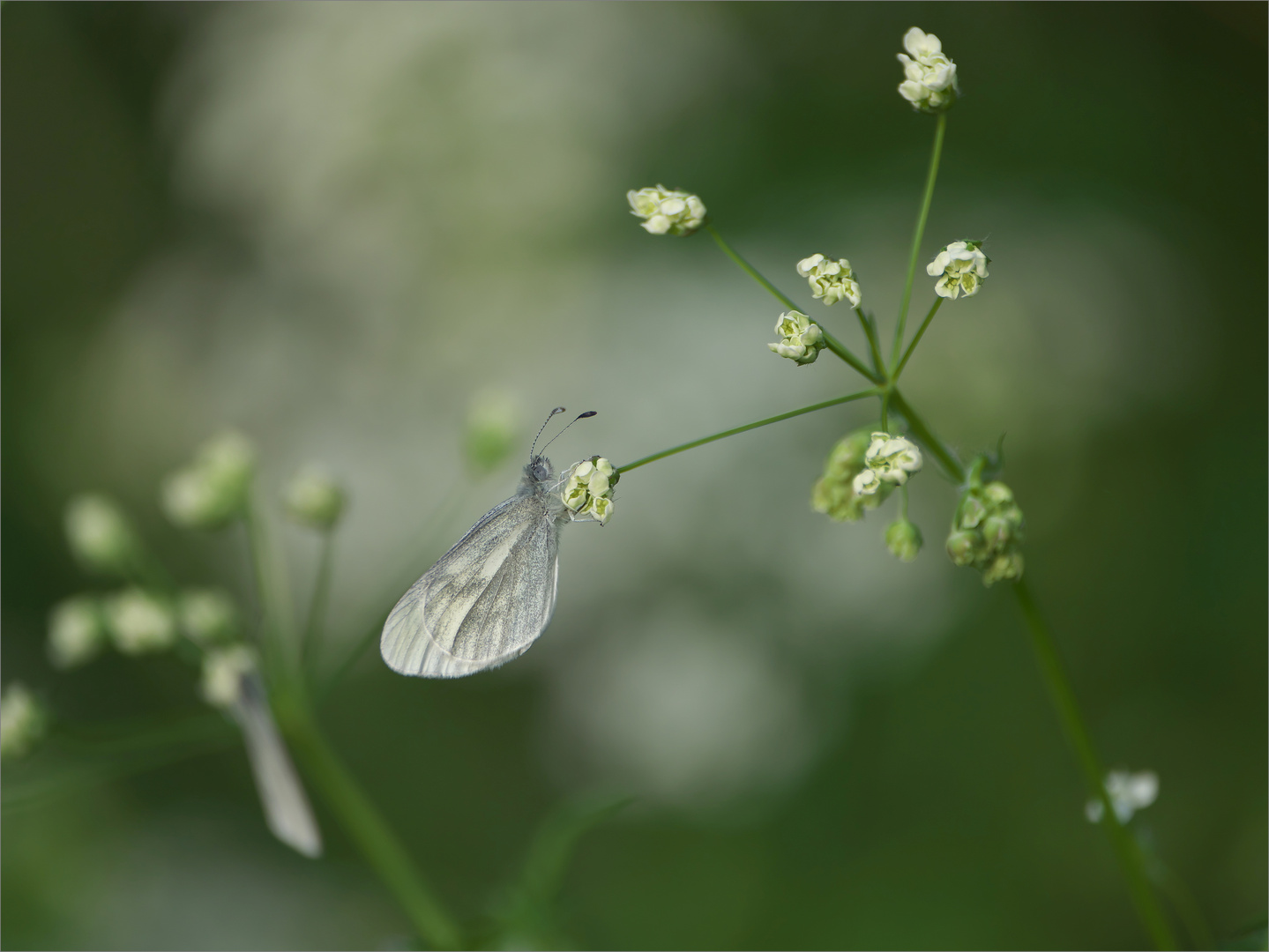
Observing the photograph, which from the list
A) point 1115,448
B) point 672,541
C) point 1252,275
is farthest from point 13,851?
point 1252,275

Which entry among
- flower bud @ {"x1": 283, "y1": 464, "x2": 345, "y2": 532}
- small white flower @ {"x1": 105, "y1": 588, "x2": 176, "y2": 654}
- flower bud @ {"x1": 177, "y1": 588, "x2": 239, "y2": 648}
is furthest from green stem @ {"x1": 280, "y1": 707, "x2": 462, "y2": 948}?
flower bud @ {"x1": 283, "y1": 464, "x2": 345, "y2": 532}

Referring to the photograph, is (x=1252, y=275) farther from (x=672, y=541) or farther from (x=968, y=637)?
(x=672, y=541)

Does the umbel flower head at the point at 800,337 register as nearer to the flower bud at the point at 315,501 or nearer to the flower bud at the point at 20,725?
the flower bud at the point at 315,501

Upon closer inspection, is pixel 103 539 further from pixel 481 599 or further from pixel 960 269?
pixel 960 269

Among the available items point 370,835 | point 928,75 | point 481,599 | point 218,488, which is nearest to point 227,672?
point 370,835

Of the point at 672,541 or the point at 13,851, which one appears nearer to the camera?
the point at 13,851

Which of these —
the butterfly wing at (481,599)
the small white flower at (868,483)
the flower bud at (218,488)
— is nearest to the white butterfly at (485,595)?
the butterfly wing at (481,599)
